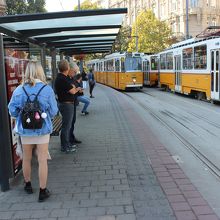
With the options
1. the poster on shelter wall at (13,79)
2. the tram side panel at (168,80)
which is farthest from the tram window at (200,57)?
the poster on shelter wall at (13,79)

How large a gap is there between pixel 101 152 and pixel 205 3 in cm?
6528

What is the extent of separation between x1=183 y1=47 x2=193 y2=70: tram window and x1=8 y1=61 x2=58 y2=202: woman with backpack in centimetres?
1661

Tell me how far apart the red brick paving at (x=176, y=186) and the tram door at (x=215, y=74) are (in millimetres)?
8906

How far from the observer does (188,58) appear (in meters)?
21.6

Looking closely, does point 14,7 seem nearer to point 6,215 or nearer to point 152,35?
point 152,35

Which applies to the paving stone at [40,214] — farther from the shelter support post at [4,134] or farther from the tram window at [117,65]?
the tram window at [117,65]

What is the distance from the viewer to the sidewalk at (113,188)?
471cm

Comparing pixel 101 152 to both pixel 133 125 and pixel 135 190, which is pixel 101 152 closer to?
pixel 135 190

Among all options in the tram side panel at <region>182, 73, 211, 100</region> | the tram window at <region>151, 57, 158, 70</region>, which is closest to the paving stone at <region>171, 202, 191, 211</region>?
the tram side panel at <region>182, 73, 211, 100</region>

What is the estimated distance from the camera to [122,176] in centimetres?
618

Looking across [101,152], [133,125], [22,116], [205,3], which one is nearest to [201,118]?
[133,125]

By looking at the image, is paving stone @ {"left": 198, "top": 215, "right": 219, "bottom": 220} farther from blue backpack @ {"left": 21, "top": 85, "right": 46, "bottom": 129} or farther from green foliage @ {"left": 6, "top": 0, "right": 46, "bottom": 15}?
green foliage @ {"left": 6, "top": 0, "right": 46, "bottom": 15}

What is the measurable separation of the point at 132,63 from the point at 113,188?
2304 centimetres

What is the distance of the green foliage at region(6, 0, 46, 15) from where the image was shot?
112 ft
